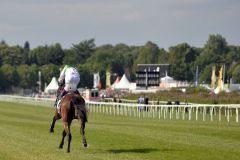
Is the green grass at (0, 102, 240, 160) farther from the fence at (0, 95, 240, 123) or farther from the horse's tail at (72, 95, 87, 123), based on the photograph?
the fence at (0, 95, 240, 123)

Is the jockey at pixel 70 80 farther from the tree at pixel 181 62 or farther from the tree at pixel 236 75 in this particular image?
the tree at pixel 181 62

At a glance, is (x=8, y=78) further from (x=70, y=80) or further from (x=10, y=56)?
(x=70, y=80)

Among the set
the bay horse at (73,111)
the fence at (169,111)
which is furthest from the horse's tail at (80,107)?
the fence at (169,111)

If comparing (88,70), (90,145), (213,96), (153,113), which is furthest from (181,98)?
(88,70)

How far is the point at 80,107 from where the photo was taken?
16.7m

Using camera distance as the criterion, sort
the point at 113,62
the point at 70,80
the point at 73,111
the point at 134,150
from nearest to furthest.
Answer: the point at 134,150 → the point at 73,111 → the point at 70,80 → the point at 113,62

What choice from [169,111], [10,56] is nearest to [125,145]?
[169,111]

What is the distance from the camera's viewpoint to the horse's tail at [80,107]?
16.6 m

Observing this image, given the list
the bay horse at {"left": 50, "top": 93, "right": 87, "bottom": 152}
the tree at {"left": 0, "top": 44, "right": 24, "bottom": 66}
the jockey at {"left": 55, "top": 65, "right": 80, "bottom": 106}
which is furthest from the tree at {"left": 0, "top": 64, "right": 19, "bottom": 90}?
the bay horse at {"left": 50, "top": 93, "right": 87, "bottom": 152}

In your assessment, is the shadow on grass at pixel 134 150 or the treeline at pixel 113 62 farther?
the treeline at pixel 113 62

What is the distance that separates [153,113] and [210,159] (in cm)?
2918

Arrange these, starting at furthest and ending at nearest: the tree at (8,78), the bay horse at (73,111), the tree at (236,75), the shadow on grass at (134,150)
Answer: the tree at (8,78)
the tree at (236,75)
the bay horse at (73,111)
the shadow on grass at (134,150)

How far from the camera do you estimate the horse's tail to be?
16.6 meters

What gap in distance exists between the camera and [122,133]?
22031 mm
